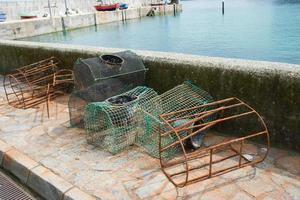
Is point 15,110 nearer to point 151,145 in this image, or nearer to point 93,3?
point 151,145

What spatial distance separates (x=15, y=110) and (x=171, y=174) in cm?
346

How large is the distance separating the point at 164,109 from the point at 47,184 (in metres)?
1.67

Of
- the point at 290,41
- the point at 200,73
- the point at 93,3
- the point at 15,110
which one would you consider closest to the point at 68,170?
the point at 200,73

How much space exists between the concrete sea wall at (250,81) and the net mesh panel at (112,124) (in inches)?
29.7

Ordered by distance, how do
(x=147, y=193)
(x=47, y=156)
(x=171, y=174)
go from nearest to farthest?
1. (x=147, y=193)
2. (x=171, y=174)
3. (x=47, y=156)

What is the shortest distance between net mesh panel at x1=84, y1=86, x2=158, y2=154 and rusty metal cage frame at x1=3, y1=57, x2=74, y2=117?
6.14ft

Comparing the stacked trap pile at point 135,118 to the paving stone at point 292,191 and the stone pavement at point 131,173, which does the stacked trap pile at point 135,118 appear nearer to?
the stone pavement at point 131,173

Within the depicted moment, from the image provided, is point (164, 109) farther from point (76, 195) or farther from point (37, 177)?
point (37, 177)

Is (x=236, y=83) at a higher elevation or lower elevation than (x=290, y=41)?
higher

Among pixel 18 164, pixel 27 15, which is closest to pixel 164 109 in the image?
pixel 18 164

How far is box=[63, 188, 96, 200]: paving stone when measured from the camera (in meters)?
3.16

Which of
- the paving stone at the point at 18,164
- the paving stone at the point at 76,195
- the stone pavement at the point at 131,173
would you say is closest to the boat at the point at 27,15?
the stone pavement at the point at 131,173

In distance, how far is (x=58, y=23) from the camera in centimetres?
3350

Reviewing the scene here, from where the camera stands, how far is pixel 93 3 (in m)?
53.1
